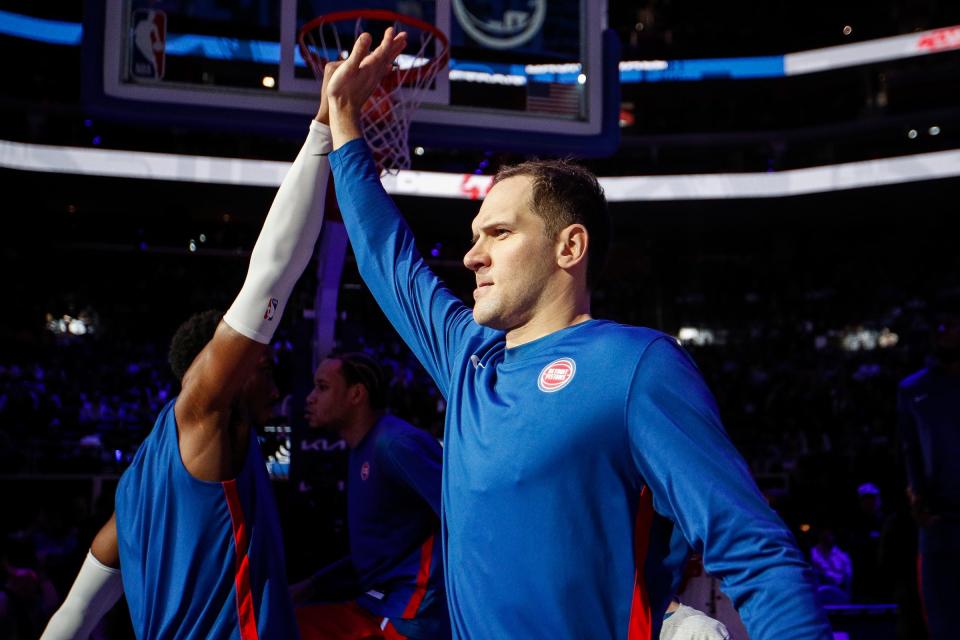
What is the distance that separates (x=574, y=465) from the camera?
1.59 metres

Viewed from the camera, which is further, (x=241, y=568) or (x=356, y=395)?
(x=356, y=395)

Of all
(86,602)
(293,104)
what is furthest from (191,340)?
(293,104)

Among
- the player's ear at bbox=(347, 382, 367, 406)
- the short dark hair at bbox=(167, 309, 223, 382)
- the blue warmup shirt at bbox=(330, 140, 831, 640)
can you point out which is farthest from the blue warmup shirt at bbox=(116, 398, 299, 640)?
the player's ear at bbox=(347, 382, 367, 406)

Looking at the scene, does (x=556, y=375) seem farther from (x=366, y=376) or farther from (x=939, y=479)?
(x=939, y=479)

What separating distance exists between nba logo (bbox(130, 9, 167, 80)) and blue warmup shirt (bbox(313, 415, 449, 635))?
8.13 ft

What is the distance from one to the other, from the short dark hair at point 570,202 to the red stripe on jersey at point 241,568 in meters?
1.15

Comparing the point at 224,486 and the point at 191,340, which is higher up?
the point at 191,340

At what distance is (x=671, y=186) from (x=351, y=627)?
20407 millimetres

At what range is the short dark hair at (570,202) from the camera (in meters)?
1.89

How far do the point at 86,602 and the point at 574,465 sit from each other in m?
1.86

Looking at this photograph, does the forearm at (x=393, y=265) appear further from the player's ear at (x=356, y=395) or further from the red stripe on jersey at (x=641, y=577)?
the player's ear at (x=356, y=395)

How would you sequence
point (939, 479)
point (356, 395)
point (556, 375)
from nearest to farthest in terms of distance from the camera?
point (556, 375) → point (356, 395) → point (939, 479)

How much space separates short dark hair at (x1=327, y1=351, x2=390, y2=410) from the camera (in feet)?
13.3

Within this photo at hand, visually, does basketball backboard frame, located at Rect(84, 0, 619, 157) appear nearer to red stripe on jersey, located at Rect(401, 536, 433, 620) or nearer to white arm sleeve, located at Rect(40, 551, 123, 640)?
red stripe on jersey, located at Rect(401, 536, 433, 620)
